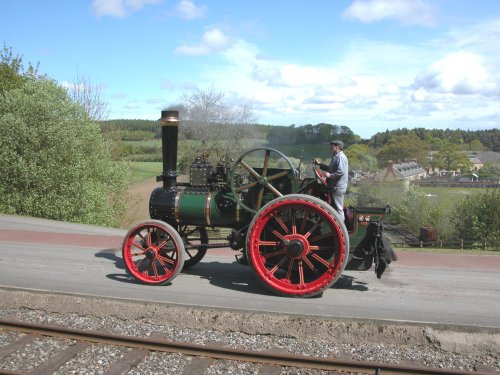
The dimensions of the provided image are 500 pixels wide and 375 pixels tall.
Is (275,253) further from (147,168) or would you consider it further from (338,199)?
(147,168)

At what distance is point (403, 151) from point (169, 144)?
67407mm

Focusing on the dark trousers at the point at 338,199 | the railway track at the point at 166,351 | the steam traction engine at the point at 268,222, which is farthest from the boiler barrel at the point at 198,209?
the railway track at the point at 166,351

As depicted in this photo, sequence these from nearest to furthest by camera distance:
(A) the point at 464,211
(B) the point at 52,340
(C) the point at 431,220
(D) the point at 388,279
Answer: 1. (B) the point at 52,340
2. (D) the point at 388,279
3. (A) the point at 464,211
4. (C) the point at 431,220

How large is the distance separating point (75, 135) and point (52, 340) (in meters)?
14.1

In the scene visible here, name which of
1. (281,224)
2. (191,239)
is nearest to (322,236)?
(281,224)

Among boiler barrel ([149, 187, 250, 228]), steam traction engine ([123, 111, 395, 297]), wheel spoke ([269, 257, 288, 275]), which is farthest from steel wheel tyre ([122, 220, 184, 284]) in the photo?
wheel spoke ([269, 257, 288, 275])

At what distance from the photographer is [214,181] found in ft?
24.6

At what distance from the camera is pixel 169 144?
23.8ft

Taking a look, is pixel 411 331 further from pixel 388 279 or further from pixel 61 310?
pixel 61 310

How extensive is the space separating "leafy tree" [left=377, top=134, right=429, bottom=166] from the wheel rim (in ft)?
203

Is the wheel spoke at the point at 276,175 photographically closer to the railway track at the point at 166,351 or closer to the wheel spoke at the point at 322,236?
the wheel spoke at the point at 322,236

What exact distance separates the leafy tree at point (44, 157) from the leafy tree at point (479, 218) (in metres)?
24.0

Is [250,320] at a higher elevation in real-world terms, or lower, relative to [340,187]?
lower

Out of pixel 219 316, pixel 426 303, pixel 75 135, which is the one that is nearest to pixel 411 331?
pixel 426 303
